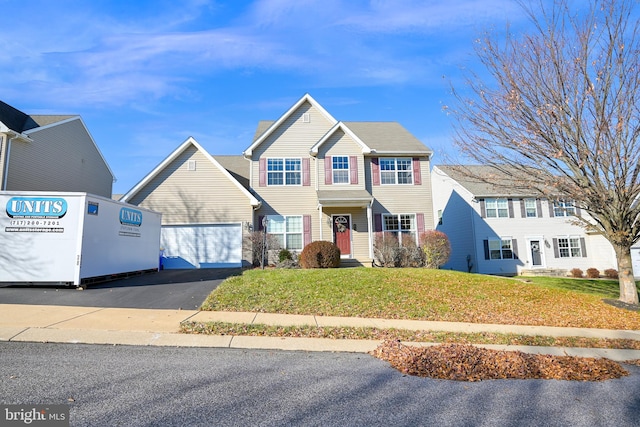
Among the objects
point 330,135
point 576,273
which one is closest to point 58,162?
point 330,135

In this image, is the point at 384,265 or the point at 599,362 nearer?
the point at 599,362

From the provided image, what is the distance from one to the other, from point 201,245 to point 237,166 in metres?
6.41

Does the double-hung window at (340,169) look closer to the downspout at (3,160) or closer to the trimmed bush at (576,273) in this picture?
the downspout at (3,160)

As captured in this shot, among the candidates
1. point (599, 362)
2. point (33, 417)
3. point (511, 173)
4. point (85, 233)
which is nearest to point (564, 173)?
point (511, 173)

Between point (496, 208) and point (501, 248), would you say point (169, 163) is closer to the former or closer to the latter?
point (496, 208)

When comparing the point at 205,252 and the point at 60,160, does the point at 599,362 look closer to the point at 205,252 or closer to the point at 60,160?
the point at 205,252

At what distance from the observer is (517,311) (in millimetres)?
9500

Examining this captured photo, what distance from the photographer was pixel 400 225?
18.6 m

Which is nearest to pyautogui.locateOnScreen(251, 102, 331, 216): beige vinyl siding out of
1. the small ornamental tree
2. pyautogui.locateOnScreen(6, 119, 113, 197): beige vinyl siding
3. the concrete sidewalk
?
the small ornamental tree

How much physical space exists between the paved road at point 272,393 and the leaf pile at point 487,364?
220mm

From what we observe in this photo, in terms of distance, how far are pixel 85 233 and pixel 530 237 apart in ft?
79.7

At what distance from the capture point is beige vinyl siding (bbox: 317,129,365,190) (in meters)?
18.4

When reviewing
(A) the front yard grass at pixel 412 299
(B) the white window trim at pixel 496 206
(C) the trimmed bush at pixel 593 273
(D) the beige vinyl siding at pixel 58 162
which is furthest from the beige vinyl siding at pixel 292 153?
(C) the trimmed bush at pixel 593 273

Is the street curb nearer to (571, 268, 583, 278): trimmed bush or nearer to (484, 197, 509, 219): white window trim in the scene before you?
(484, 197, 509, 219): white window trim
